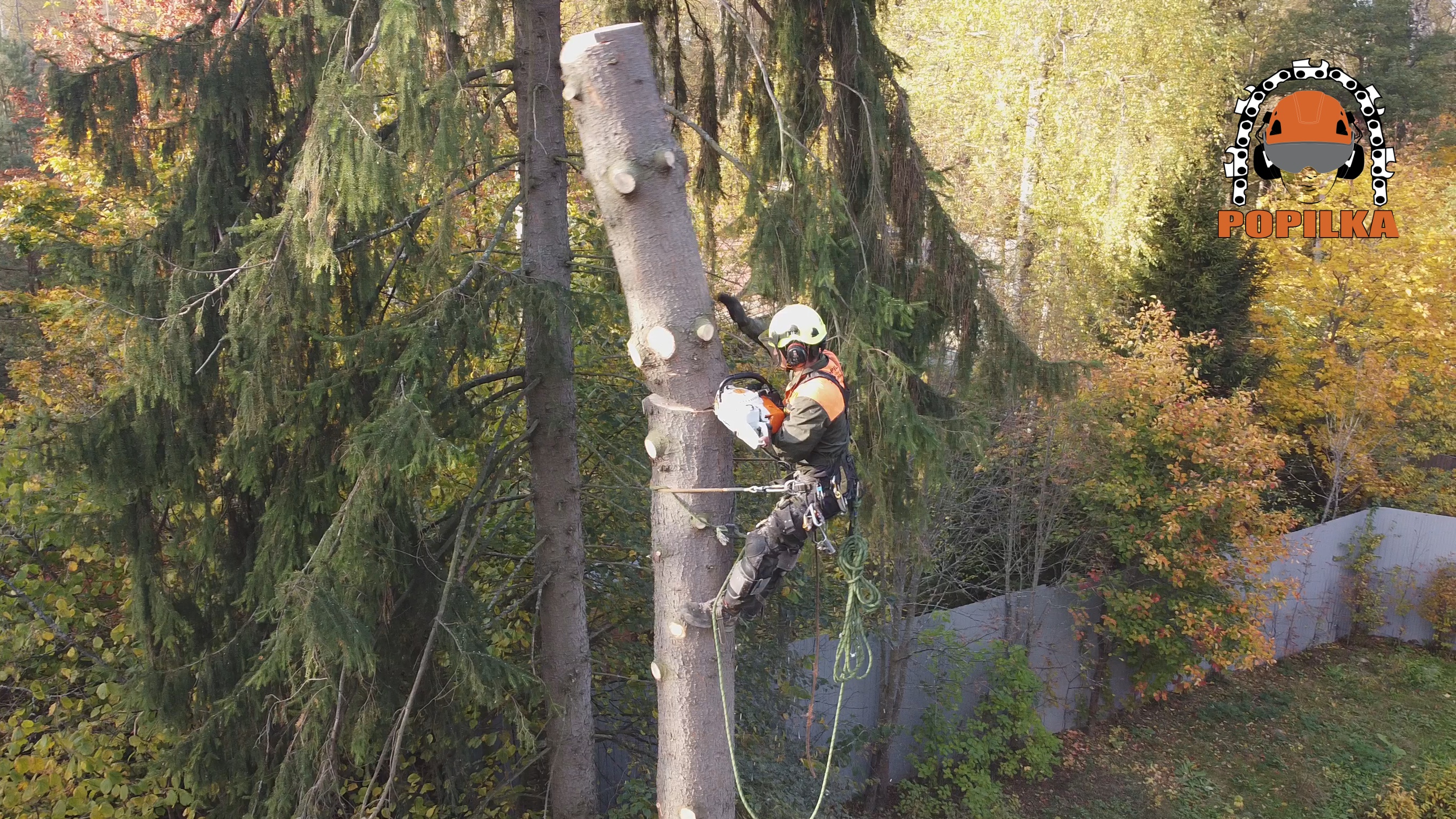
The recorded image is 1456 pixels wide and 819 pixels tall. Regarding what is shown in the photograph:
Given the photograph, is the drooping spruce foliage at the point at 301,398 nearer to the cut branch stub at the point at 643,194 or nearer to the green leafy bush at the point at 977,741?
the cut branch stub at the point at 643,194

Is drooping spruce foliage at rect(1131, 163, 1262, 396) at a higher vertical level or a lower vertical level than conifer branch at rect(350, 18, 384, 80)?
lower

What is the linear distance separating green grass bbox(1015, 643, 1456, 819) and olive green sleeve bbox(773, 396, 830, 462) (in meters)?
8.32

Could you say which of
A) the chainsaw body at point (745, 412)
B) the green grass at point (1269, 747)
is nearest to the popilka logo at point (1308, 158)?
the green grass at point (1269, 747)

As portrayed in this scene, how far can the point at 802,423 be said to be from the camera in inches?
144

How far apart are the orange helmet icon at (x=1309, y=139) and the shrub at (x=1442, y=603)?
6842mm

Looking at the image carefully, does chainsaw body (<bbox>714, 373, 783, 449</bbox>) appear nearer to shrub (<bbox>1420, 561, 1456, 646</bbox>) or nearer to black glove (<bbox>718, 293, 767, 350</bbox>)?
black glove (<bbox>718, 293, 767, 350</bbox>)

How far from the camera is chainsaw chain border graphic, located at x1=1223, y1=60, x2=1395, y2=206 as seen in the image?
15.2m

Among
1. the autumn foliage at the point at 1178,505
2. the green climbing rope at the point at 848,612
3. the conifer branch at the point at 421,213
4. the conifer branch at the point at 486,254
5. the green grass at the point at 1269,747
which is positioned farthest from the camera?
the autumn foliage at the point at 1178,505

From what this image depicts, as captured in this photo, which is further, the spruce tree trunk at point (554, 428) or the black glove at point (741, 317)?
the spruce tree trunk at point (554, 428)

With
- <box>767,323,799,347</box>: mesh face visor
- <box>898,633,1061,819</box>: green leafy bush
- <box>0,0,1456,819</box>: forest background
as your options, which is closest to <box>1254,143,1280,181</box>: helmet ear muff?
<box>898,633,1061,819</box>: green leafy bush

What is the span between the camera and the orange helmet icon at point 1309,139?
15516 mm

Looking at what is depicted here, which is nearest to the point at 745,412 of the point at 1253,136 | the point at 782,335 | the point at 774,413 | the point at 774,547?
the point at 774,413

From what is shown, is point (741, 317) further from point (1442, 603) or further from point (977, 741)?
point (1442, 603)

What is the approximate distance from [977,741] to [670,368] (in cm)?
825
